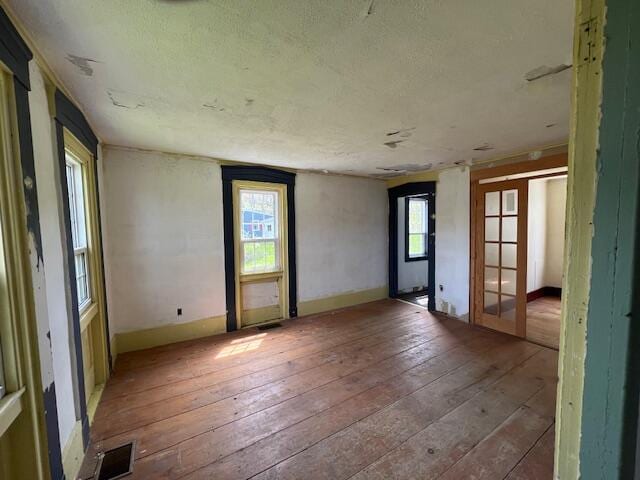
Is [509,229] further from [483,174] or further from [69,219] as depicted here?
[69,219]

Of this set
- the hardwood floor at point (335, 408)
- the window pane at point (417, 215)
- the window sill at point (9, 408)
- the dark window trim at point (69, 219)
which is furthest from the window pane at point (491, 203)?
the window sill at point (9, 408)

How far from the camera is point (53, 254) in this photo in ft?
5.12

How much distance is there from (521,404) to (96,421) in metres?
3.30

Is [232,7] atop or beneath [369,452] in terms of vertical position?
atop

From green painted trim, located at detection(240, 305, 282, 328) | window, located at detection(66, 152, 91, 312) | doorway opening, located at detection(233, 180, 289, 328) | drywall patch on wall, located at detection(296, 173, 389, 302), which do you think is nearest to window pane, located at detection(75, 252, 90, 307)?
window, located at detection(66, 152, 91, 312)

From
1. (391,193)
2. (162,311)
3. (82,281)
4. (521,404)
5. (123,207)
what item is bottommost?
(521,404)

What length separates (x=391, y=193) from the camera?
530 cm

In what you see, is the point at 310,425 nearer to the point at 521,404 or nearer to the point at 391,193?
the point at 521,404

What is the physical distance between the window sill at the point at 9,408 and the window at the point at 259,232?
9.35ft

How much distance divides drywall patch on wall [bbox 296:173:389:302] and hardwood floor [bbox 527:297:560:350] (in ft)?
7.75

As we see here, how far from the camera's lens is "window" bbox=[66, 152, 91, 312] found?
2307mm

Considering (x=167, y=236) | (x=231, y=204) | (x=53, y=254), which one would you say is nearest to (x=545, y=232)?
(x=231, y=204)

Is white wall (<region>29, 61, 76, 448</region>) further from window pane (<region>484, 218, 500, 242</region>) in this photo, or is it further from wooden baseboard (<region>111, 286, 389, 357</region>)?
window pane (<region>484, 218, 500, 242</region>)

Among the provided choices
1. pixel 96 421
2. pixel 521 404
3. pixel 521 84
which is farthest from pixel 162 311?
pixel 521 84
